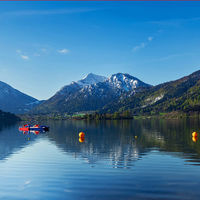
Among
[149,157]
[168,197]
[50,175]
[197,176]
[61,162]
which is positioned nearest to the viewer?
[168,197]

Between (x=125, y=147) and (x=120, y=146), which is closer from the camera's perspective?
(x=125, y=147)

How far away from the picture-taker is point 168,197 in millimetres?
26562

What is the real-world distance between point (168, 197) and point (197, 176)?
37.4 ft

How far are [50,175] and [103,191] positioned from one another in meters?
12.4

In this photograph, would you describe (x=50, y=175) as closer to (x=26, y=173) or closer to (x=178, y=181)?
(x=26, y=173)

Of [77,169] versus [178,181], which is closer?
[178,181]

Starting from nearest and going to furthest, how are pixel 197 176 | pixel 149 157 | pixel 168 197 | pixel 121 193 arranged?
pixel 168 197 → pixel 121 193 → pixel 197 176 → pixel 149 157

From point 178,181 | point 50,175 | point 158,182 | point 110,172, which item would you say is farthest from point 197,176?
point 50,175

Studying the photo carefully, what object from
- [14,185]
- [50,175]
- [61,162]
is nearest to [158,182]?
[50,175]

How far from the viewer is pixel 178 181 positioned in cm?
3300

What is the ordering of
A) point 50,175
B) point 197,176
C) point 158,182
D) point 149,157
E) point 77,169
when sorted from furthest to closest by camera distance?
1. point 149,157
2. point 77,169
3. point 50,175
4. point 197,176
5. point 158,182

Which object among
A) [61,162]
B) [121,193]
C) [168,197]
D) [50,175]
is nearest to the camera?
[168,197]

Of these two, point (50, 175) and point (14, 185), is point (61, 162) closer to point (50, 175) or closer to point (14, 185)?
point (50, 175)

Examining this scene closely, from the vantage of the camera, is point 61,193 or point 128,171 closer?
point 61,193
